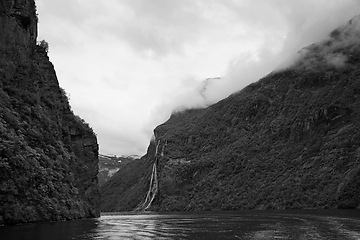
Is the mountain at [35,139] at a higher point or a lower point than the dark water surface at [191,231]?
higher

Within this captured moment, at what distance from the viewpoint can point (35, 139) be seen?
58812 mm

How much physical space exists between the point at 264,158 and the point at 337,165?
51.5m

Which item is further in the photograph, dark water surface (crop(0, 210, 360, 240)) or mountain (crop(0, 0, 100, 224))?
mountain (crop(0, 0, 100, 224))

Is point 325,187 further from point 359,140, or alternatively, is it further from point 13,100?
point 13,100

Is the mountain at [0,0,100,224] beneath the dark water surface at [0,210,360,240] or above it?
above

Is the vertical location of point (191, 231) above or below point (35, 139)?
below

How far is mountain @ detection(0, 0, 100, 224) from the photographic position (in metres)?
46.8

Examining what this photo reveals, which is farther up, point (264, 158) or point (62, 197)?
point (264, 158)

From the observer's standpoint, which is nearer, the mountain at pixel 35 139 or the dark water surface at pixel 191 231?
the dark water surface at pixel 191 231

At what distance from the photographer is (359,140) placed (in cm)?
15062

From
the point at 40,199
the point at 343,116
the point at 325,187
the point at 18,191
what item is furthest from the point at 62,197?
the point at 343,116

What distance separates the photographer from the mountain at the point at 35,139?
46.8 m

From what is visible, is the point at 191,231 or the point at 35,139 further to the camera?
the point at 35,139

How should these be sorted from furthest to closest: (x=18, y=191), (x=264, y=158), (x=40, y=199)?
(x=264, y=158), (x=40, y=199), (x=18, y=191)
